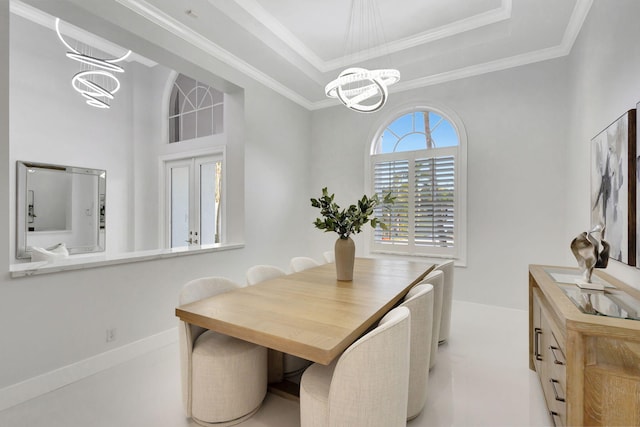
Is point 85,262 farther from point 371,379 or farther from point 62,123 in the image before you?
point 62,123

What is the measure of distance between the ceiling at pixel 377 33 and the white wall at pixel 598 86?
40 cm

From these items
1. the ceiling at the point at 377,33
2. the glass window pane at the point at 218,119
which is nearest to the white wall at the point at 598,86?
the ceiling at the point at 377,33

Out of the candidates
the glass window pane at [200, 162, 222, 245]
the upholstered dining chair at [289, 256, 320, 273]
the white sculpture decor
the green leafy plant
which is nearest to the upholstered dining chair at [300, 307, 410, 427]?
the green leafy plant

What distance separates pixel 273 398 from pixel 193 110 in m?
4.48

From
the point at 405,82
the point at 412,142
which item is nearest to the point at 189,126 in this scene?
the point at 405,82

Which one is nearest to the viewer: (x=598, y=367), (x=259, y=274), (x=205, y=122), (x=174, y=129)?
(x=598, y=367)

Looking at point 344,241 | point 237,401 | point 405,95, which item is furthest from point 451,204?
point 237,401

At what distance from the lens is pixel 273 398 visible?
194 centimetres

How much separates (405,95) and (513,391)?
12.1ft

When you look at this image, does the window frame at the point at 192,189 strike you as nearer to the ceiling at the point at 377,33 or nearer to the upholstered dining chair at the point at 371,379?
the ceiling at the point at 377,33

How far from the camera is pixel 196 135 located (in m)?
4.71

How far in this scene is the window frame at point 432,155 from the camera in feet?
12.5

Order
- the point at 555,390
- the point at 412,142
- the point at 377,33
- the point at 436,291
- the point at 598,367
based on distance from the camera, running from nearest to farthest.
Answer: the point at 598,367
the point at 555,390
the point at 436,291
the point at 377,33
the point at 412,142

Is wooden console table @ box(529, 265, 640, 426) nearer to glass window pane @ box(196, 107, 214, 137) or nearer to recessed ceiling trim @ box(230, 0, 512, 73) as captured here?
recessed ceiling trim @ box(230, 0, 512, 73)
